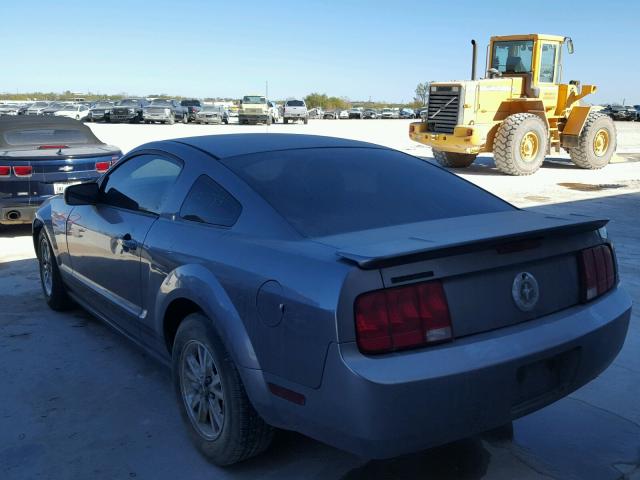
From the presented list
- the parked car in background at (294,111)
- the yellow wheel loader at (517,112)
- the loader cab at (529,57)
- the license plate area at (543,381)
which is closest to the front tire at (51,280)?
the license plate area at (543,381)

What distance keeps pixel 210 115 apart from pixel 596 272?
42.0 meters

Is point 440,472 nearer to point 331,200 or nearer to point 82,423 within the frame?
point 331,200

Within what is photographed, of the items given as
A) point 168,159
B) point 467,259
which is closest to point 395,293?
point 467,259

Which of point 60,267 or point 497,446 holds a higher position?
point 60,267

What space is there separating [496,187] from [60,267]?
9643 mm

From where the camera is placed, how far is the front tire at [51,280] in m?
5.02

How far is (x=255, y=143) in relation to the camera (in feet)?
11.8

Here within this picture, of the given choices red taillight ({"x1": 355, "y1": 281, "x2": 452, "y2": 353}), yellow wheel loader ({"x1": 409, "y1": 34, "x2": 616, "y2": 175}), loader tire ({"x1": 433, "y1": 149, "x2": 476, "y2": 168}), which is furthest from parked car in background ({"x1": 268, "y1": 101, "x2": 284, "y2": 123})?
red taillight ({"x1": 355, "y1": 281, "x2": 452, "y2": 353})

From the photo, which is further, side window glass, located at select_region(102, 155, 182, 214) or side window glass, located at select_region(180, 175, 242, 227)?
side window glass, located at select_region(102, 155, 182, 214)

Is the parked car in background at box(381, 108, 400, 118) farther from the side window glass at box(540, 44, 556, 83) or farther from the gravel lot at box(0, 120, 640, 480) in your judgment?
the gravel lot at box(0, 120, 640, 480)

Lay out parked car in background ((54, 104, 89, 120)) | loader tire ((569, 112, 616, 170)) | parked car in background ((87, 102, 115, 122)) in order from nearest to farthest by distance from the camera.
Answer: loader tire ((569, 112, 616, 170)), parked car in background ((87, 102, 115, 122)), parked car in background ((54, 104, 89, 120))

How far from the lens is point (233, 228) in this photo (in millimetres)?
2936

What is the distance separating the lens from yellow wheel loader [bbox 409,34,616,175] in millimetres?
14336

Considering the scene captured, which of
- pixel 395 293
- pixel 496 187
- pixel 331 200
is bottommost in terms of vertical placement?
pixel 496 187
